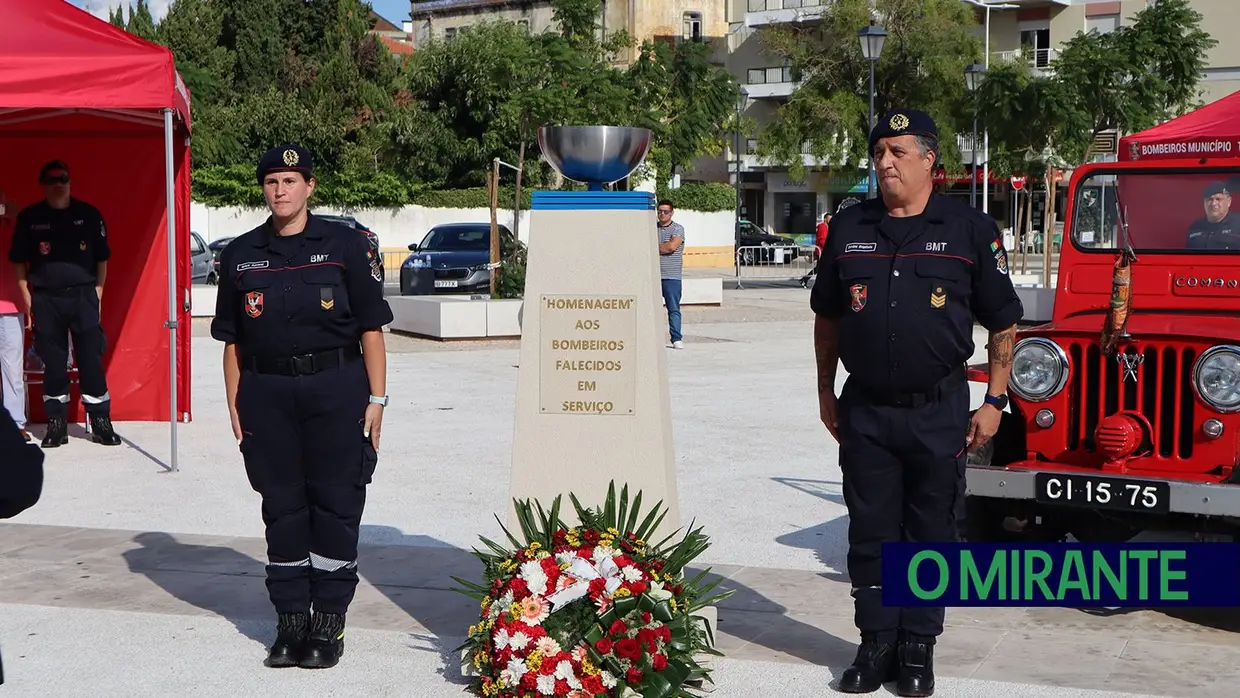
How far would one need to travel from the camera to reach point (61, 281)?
1073cm

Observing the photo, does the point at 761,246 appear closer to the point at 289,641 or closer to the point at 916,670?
the point at 289,641

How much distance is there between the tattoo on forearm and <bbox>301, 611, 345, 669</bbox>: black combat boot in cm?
258

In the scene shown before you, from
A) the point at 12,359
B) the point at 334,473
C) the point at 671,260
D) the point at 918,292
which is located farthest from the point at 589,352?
the point at 671,260

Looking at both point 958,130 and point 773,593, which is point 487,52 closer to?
point 958,130

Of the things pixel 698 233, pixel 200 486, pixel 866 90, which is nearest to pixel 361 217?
pixel 698 233

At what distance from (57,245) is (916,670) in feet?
24.8

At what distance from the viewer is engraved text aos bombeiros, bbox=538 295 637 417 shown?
568 centimetres

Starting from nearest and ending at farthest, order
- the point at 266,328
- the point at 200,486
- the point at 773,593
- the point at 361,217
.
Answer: the point at 266,328, the point at 773,593, the point at 200,486, the point at 361,217

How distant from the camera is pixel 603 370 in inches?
225

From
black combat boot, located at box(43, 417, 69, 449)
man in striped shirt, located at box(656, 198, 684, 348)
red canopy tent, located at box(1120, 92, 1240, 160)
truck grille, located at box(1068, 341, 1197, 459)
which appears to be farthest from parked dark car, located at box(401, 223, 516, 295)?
truck grille, located at box(1068, 341, 1197, 459)

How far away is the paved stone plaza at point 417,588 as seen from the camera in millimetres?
5547

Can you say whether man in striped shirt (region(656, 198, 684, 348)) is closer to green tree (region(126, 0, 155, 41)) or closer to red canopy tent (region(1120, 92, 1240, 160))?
red canopy tent (region(1120, 92, 1240, 160))

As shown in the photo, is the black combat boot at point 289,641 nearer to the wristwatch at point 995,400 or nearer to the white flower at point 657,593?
the white flower at point 657,593

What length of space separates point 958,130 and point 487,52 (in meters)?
14.5
